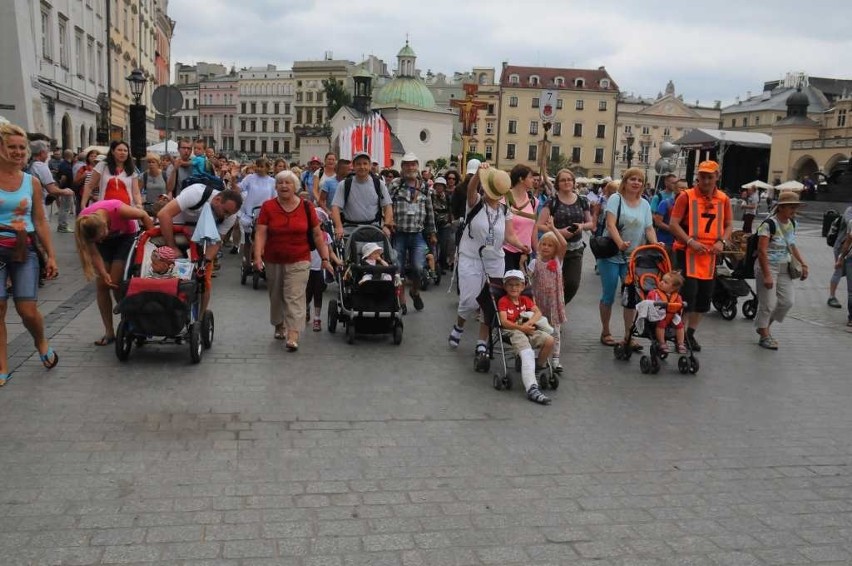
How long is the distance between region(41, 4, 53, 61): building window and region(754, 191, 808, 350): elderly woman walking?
2617 centimetres

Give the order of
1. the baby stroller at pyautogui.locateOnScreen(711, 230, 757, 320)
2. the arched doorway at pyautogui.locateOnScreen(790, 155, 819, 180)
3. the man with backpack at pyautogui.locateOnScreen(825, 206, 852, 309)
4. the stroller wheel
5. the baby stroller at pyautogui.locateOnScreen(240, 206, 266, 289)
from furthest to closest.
A: the arched doorway at pyautogui.locateOnScreen(790, 155, 819, 180), the man with backpack at pyautogui.locateOnScreen(825, 206, 852, 309), the baby stroller at pyautogui.locateOnScreen(240, 206, 266, 289), the stroller wheel, the baby stroller at pyautogui.locateOnScreen(711, 230, 757, 320)

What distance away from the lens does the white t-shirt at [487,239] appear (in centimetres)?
779

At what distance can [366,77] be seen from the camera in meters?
71.4

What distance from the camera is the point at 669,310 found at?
7602 mm

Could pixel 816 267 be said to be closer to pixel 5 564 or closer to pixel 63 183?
pixel 63 183

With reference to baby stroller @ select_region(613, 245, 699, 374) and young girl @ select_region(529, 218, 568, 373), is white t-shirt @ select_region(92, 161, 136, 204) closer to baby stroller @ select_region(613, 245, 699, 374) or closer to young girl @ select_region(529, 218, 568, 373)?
young girl @ select_region(529, 218, 568, 373)

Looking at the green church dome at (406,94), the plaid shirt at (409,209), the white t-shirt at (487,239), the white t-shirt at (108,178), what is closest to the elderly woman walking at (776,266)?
the white t-shirt at (487,239)

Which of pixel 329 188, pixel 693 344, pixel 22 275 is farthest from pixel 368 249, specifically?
pixel 329 188

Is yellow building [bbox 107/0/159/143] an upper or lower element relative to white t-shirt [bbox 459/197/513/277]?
upper

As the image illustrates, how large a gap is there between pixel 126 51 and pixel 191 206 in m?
41.0

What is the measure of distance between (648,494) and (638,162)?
11599cm

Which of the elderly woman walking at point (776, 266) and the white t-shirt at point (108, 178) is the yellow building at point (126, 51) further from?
the elderly woman walking at point (776, 266)

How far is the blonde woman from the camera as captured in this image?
677 cm

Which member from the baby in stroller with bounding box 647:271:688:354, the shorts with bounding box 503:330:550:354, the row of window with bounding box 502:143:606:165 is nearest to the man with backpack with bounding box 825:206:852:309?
the baby in stroller with bounding box 647:271:688:354
